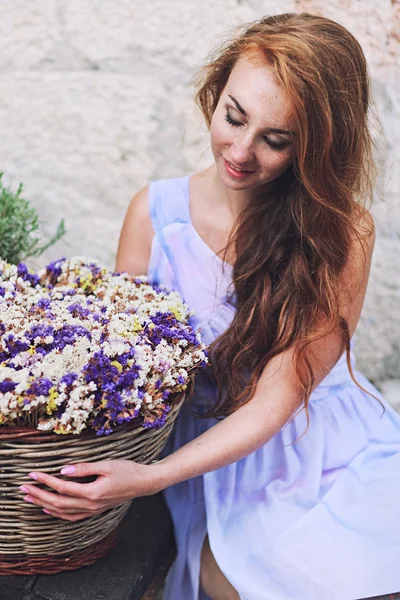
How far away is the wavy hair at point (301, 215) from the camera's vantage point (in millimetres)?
1469

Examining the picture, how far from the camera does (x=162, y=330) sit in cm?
136

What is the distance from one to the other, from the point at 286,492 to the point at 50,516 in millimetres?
623

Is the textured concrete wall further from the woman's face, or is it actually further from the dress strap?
the woman's face

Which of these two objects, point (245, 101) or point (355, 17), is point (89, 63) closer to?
point (355, 17)

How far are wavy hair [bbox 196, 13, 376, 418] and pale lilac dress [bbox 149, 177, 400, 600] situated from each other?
0.10m

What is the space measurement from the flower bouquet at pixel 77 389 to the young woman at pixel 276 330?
102 mm

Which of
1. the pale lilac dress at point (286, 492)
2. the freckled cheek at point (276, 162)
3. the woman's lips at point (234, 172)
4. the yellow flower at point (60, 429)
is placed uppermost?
the freckled cheek at point (276, 162)

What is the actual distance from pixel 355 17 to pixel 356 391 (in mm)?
1190

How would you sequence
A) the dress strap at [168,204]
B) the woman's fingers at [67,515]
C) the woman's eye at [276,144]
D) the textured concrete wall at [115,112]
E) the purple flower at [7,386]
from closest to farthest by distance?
the purple flower at [7,386]
the woman's fingers at [67,515]
the woman's eye at [276,144]
the dress strap at [168,204]
the textured concrete wall at [115,112]

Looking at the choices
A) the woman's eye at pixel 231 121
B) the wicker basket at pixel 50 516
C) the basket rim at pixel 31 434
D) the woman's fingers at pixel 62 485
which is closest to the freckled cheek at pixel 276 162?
the woman's eye at pixel 231 121

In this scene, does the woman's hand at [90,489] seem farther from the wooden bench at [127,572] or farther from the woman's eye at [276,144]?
the woman's eye at [276,144]

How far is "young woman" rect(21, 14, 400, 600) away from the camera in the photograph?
1457 mm

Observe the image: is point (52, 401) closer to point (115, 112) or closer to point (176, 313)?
point (176, 313)

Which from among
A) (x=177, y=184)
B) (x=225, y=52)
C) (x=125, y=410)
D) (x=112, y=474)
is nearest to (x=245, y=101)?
(x=225, y=52)
